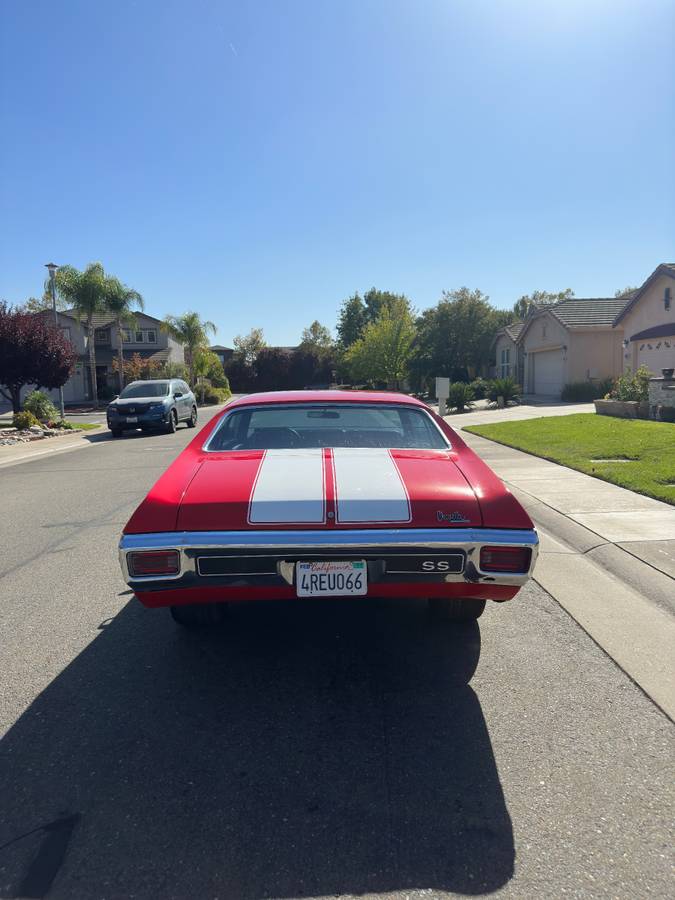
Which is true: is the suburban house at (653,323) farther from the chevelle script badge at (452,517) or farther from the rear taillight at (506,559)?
the chevelle script badge at (452,517)

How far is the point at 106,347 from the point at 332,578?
50.2 m

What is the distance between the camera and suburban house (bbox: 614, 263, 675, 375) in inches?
878

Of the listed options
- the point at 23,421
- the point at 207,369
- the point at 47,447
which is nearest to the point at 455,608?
the point at 47,447

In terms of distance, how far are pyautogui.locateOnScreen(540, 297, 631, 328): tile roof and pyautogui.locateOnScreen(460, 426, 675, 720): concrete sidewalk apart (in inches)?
941

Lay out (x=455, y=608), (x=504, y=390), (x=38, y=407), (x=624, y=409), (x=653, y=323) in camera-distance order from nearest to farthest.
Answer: (x=455, y=608), (x=624, y=409), (x=38, y=407), (x=653, y=323), (x=504, y=390)

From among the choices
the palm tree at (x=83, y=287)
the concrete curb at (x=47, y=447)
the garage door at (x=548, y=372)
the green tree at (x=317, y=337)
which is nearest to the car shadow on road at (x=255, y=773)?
the concrete curb at (x=47, y=447)

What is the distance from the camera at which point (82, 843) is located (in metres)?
2.25

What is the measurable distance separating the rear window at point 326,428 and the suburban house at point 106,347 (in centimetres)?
3639

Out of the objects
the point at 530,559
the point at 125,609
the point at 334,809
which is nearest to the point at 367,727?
the point at 334,809

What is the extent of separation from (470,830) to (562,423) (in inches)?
596

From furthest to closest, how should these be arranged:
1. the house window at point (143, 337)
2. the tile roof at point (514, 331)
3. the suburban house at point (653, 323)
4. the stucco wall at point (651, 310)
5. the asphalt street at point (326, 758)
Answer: the house window at point (143, 337), the tile roof at point (514, 331), the stucco wall at point (651, 310), the suburban house at point (653, 323), the asphalt street at point (326, 758)

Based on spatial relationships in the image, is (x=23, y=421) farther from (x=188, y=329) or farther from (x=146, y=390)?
(x=188, y=329)

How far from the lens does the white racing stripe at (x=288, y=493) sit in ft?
9.96

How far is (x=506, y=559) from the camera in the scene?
3059 millimetres
